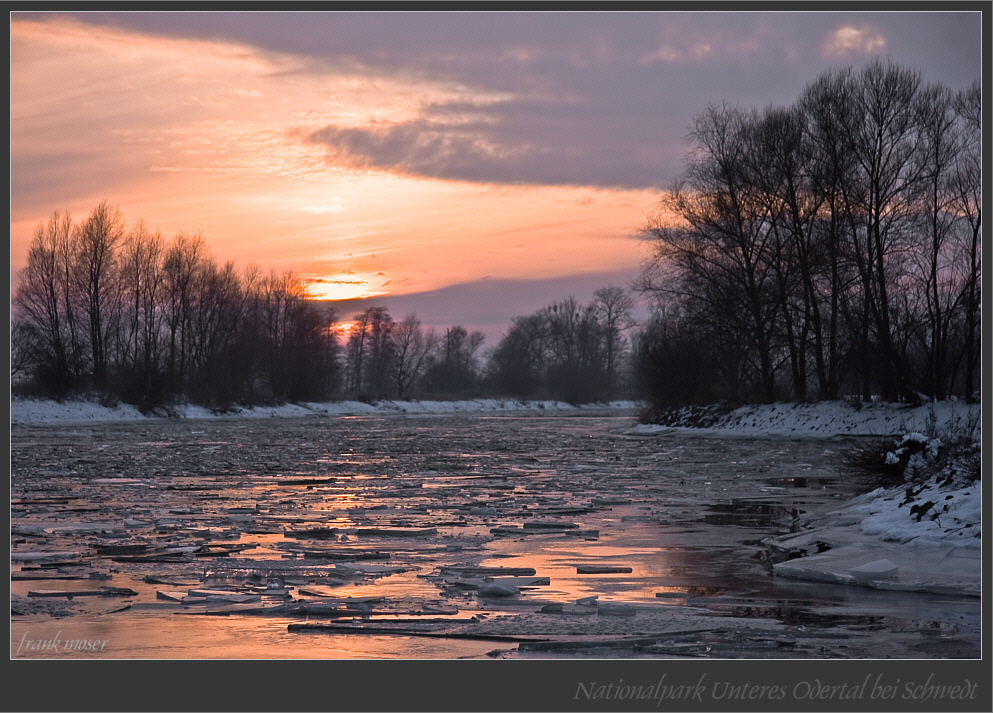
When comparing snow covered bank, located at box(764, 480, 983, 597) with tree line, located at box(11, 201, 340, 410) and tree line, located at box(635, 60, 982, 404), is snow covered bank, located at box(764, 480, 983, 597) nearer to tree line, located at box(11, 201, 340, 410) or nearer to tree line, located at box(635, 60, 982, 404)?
tree line, located at box(635, 60, 982, 404)

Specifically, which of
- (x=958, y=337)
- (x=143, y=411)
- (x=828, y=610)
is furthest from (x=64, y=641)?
(x=143, y=411)

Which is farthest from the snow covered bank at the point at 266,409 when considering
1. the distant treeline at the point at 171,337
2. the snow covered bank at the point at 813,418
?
the snow covered bank at the point at 813,418

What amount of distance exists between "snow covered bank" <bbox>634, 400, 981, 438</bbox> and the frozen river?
13543 mm

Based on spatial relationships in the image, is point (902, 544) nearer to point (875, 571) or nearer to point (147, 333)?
point (875, 571)

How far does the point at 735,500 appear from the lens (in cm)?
1216

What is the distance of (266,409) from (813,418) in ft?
138

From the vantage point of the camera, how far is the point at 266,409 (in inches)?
2502

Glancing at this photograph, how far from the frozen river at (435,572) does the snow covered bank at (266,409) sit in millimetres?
10988

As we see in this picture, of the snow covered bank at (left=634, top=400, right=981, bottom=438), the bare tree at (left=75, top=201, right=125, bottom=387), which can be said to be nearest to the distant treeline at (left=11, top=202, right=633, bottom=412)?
the bare tree at (left=75, top=201, right=125, bottom=387)

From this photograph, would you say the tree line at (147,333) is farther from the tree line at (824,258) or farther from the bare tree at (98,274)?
the tree line at (824,258)

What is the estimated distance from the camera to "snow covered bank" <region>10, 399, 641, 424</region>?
44.3 m

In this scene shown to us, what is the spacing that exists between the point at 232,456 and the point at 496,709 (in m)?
17.9

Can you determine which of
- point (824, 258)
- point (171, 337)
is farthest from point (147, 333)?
point (824, 258)

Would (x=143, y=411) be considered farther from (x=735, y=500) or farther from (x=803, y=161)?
(x=735, y=500)
